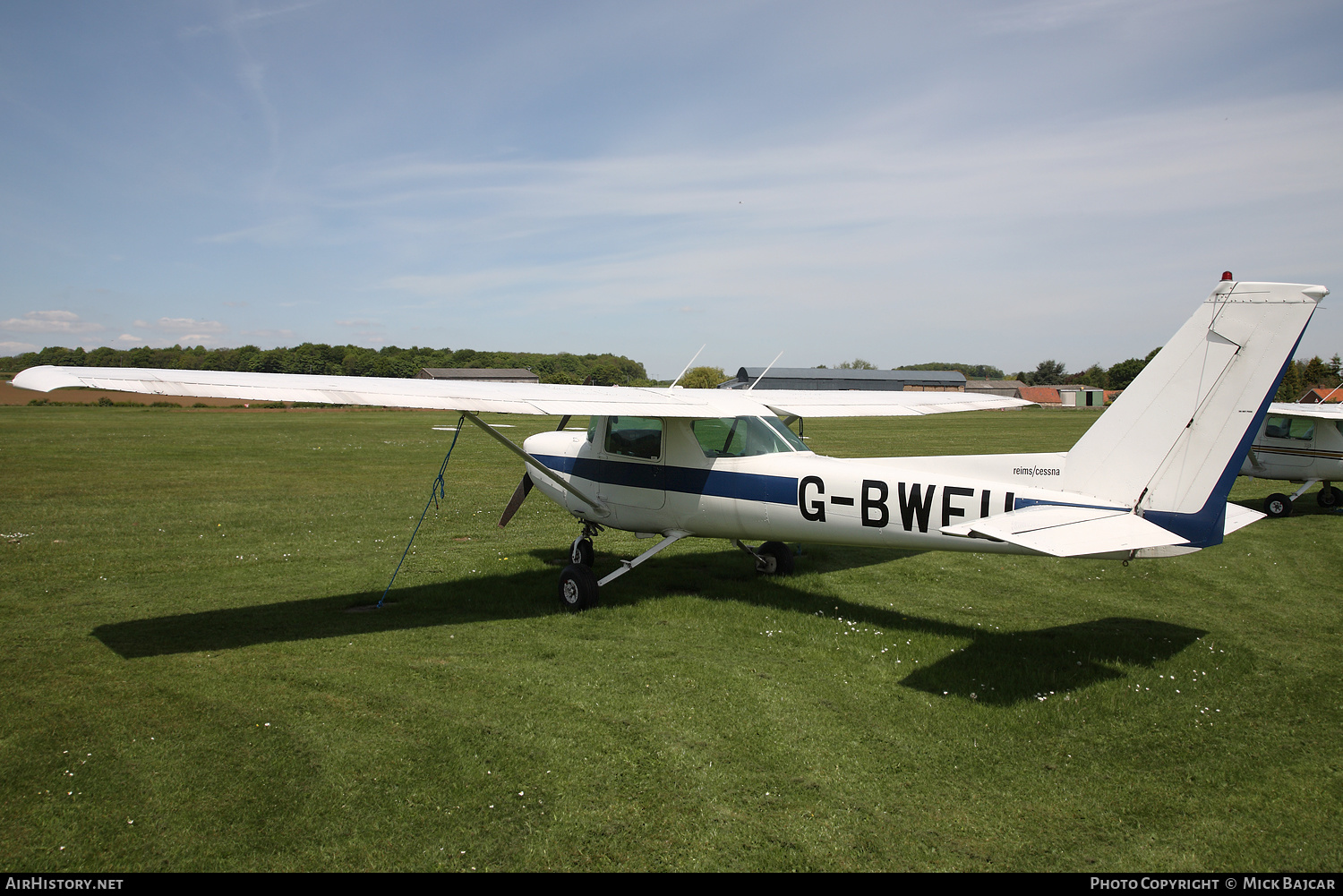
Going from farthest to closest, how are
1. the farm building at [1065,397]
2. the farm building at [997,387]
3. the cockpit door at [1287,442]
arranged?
the farm building at [997,387] < the farm building at [1065,397] < the cockpit door at [1287,442]

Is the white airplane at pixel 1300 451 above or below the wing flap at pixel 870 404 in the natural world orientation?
below

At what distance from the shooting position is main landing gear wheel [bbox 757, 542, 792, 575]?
931cm

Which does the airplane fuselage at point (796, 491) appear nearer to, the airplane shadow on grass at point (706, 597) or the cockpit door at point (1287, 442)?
the airplane shadow on grass at point (706, 597)

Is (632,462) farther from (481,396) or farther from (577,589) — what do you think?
(481,396)

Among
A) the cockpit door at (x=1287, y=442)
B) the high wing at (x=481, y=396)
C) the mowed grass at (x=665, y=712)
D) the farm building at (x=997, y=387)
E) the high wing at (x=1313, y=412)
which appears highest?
the farm building at (x=997, y=387)

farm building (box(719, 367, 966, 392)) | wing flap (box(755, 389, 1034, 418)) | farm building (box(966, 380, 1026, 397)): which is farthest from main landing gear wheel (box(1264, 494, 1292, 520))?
farm building (box(966, 380, 1026, 397))

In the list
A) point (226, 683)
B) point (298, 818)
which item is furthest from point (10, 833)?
point (226, 683)

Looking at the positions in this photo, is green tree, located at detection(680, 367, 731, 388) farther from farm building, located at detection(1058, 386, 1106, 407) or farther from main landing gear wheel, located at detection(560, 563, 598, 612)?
main landing gear wheel, located at detection(560, 563, 598, 612)

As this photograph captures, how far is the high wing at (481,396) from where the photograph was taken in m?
5.33

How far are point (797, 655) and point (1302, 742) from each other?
133 inches

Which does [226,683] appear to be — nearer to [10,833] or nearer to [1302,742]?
[10,833]

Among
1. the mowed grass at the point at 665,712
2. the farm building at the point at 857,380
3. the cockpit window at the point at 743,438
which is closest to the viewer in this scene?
the mowed grass at the point at 665,712

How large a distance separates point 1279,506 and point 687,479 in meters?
12.7

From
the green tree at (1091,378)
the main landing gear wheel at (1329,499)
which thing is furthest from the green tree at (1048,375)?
the main landing gear wheel at (1329,499)
